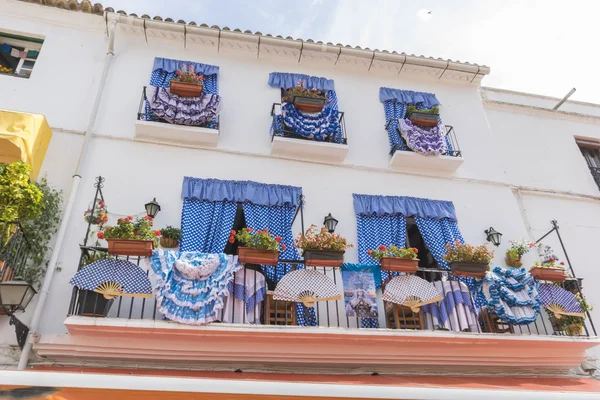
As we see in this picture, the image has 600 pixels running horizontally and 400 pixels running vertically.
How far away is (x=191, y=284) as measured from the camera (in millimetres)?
6164

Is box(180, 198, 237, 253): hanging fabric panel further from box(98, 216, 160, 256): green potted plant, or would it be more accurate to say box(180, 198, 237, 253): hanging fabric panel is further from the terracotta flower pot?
box(98, 216, 160, 256): green potted plant

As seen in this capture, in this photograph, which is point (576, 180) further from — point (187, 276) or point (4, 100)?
point (4, 100)

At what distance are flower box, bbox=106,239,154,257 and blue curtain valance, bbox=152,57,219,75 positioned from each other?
4293 millimetres

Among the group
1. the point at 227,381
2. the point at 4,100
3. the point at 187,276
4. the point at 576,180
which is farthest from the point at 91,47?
the point at 576,180

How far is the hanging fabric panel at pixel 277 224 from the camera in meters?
7.04

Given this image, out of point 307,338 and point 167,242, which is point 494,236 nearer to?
point 307,338

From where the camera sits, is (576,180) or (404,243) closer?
(404,243)

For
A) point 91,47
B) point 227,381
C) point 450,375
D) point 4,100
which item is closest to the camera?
point 227,381

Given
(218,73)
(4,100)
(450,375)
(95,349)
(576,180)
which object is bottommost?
(450,375)

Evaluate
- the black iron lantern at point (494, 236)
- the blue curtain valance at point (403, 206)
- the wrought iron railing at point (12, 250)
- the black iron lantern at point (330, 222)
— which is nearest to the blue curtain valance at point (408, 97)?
the blue curtain valance at point (403, 206)

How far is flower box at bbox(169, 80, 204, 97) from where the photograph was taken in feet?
26.9

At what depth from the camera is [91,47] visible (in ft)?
29.0

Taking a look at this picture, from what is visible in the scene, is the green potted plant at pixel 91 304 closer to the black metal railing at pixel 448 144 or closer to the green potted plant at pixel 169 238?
the green potted plant at pixel 169 238

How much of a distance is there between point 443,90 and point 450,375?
6.57 metres
